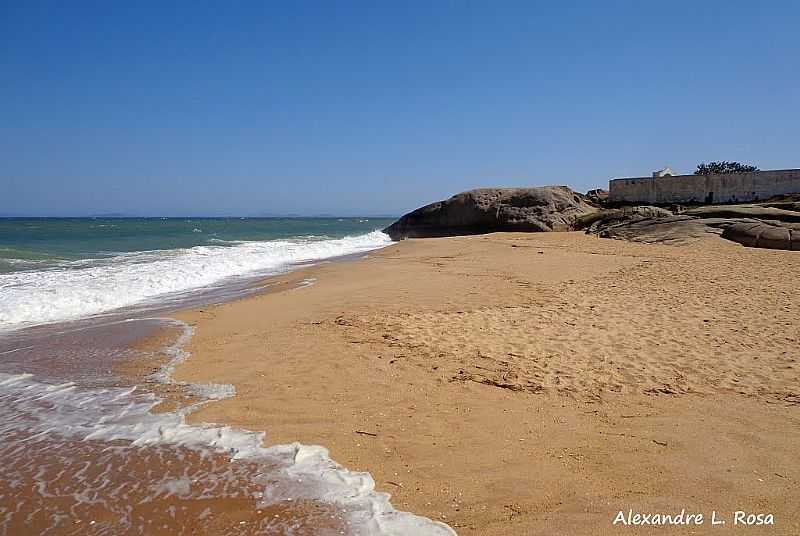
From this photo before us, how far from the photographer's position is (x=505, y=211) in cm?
2977

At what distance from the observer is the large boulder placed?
28656mm

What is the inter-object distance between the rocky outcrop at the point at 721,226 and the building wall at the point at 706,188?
680 cm

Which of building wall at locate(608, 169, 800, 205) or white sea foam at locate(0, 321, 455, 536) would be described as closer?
white sea foam at locate(0, 321, 455, 536)

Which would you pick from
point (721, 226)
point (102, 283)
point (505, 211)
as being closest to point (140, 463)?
point (102, 283)

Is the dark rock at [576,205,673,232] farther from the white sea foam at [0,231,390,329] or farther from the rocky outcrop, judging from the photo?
the white sea foam at [0,231,390,329]

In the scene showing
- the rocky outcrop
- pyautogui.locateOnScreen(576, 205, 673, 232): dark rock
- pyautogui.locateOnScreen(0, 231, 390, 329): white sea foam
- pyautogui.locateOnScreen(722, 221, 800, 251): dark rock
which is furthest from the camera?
pyautogui.locateOnScreen(576, 205, 673, 232): dark rock

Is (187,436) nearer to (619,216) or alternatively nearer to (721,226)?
(721,226)

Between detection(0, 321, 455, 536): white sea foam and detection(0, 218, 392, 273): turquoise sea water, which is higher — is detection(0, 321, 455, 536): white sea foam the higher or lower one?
the lower one

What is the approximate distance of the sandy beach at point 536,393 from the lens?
3145 millimetres

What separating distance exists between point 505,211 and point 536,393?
25940 millimetres

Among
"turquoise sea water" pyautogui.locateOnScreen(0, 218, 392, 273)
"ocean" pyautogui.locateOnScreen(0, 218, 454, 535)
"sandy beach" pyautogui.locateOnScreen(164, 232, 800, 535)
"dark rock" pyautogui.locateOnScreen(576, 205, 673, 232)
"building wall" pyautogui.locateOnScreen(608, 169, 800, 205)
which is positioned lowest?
"ocean" pyautogui.locateOnScreen(0, 218, 454, 535)

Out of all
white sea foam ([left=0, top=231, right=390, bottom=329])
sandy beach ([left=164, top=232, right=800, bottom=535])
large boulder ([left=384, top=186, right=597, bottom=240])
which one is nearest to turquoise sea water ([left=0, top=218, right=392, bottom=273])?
white sea foam ([left=0, top=231, right=390, bottom=329])

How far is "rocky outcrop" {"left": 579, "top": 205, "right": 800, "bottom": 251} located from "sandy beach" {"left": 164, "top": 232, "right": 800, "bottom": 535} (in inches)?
317

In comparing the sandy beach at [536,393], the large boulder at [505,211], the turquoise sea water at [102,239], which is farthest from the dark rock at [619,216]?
the turquoise sea water at [102,239]
